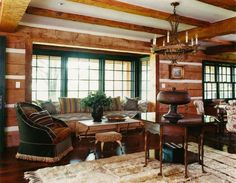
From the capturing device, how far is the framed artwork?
6.35 metres

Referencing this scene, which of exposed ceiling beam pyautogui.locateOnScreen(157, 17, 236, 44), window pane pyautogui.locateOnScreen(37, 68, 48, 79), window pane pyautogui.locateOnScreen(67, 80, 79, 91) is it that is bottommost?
window pane pyautogui.locateOnScreen(67, 80, 79, 91)

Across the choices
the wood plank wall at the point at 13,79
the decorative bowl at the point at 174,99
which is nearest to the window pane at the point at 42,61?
the wood plank wall at the point at 13,79

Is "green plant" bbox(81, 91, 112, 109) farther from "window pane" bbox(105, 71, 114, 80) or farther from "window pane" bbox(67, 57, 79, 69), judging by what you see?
"window pane" bbox(105, 71, 114, 80)

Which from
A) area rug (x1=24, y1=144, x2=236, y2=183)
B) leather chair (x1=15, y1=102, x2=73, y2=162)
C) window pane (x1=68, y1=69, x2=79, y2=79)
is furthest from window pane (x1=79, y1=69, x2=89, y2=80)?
area rug (x1=24, y1=144, x2=236, y2=183)

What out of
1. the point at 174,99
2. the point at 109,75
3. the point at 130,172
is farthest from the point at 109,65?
the point at 130,172

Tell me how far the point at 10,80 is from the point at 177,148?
3431 millimetres

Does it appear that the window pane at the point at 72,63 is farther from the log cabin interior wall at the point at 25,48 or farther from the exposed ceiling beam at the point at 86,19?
the exposed ceiling beam at the point at 86,19

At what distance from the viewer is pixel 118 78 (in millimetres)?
6895

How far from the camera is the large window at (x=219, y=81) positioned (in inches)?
296

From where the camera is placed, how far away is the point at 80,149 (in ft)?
13.2

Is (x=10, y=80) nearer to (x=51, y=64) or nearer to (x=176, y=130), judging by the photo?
(x=51, y=64)

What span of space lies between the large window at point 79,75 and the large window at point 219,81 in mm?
2564

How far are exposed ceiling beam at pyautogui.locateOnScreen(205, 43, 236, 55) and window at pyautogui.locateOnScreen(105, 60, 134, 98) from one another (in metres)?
2.63

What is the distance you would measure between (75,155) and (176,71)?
415 centimetres
